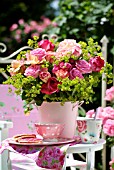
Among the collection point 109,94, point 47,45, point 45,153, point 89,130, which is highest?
point 47,45

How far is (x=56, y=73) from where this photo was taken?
9.59ft

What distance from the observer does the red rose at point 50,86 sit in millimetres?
2920

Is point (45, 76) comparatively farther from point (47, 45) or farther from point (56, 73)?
point (47, 45)

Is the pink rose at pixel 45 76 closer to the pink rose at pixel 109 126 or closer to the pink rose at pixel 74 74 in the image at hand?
the pink rose at pixel 74 74

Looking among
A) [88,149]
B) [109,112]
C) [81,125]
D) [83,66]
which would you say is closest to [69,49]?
[83,66]

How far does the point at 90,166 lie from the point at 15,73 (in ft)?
2.08

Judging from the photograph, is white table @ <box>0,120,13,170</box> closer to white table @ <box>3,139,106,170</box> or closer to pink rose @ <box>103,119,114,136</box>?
white table @ <box>3,139,106,170</box>

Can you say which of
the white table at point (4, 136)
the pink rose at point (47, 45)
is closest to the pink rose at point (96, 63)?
the pink rose at point (47, 45)

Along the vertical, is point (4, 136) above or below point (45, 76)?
below

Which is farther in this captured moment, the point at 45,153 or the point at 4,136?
the point at 4,136

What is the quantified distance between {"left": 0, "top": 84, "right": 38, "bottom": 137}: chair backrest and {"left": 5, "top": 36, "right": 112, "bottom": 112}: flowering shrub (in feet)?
2.78

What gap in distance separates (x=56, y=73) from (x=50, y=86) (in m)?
0.07

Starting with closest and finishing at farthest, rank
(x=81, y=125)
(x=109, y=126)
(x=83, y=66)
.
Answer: (x=83, y=66), (x=81, y=125), (x=109, y=126)

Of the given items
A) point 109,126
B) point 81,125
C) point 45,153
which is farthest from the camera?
point 109,126
